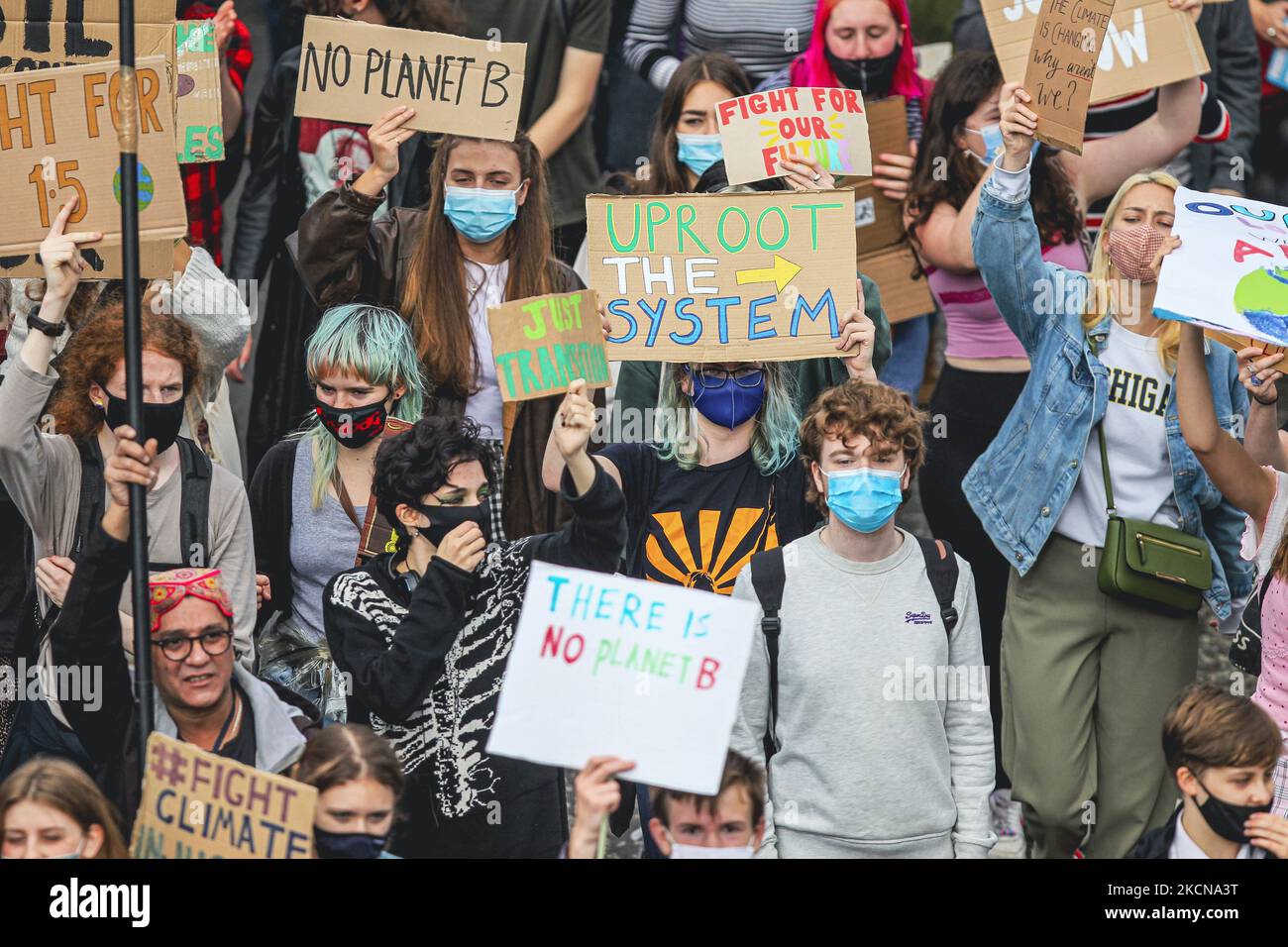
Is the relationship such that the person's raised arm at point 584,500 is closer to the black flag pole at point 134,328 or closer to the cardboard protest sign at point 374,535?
the cardboard protest sign at point 374,535

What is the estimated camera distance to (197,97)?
6648mm

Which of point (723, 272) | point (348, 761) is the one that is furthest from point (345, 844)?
point (723, 272)

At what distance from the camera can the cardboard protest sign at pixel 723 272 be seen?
5.88 m

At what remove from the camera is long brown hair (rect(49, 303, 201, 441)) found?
5746 mm

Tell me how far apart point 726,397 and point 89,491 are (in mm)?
1889

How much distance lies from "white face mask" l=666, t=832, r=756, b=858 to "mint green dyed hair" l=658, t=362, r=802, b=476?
1.29 metres

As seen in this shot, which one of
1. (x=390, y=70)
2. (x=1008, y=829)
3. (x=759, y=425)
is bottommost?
(x=1008, y=829)

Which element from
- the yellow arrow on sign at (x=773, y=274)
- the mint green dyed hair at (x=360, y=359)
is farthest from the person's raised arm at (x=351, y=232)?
the yellow arrow on sign at (x=773, y=274)

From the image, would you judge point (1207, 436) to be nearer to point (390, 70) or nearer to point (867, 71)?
point (867, 71)

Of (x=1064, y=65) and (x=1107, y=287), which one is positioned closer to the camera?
(x=1064, y=65)

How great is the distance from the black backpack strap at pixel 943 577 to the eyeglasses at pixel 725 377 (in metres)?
0.78

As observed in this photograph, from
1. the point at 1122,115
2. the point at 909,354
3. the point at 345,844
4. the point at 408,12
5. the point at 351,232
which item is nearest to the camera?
the point at 345,844

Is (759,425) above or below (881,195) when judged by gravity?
below

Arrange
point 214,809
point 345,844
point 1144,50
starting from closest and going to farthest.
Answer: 1. point 214,809
2. point 345,844
3. point 1144,50
